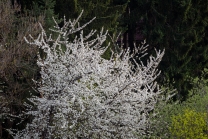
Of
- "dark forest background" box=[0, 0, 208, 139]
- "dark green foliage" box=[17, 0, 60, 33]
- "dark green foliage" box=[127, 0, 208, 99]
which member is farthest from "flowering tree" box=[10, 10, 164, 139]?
"dark green foliage" box=[127, 0, 208, 99]

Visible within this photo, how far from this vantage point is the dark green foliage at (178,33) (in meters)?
15.9

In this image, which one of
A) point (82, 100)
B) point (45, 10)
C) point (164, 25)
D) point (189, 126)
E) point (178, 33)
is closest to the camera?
point (82, 100)

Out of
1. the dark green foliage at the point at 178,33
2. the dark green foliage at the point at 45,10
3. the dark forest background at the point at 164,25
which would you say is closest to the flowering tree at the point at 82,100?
the dark green foliage at the point at 45,10

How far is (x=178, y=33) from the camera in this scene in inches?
630

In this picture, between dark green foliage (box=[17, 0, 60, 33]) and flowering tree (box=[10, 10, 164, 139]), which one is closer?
flowering tree (box=[10, 10, 164, 139])

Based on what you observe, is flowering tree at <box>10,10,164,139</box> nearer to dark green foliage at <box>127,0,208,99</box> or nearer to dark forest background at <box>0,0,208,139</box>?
dark forest background at <box>0,0,208,139</box>

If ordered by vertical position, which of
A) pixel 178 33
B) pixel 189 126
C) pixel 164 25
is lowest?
pixel 189 126

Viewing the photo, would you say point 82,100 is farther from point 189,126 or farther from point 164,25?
point 164,25

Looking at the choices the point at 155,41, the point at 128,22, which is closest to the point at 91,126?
the point at 155,41

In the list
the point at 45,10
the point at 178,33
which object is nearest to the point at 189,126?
the point at 45,10

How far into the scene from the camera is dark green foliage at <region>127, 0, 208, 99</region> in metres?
15.9

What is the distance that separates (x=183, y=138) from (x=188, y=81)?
7581mm

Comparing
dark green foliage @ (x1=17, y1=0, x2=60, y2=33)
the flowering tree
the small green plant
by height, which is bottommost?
the small green plant

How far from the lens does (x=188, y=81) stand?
16062mm
